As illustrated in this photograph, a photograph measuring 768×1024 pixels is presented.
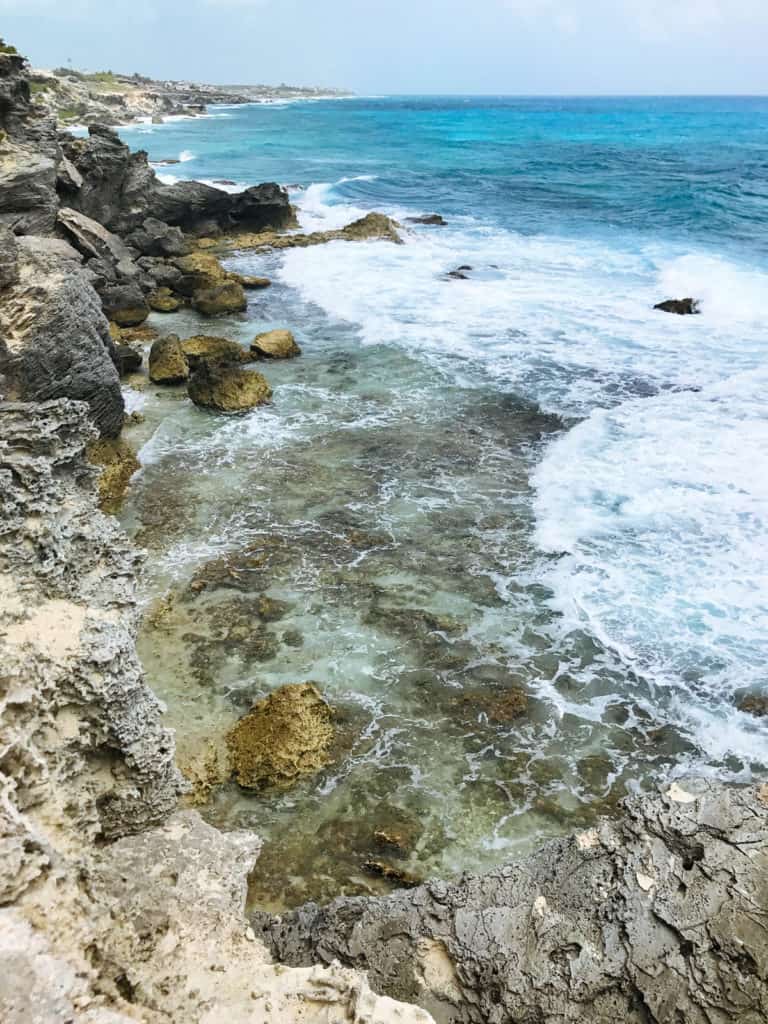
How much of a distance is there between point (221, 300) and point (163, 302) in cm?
163

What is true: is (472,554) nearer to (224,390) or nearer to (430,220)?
(224,390)

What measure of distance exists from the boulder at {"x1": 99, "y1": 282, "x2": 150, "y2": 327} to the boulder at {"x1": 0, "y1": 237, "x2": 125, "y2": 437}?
5.98 m

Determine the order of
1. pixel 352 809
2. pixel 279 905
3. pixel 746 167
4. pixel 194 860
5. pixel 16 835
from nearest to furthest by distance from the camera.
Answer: pixel 16 835
pixel 194 860
pixel 279 905
pixel 352 809
pixel 746 167

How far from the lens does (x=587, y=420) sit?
1310cm

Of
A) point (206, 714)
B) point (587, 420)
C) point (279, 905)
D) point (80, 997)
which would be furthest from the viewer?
point (587, 420)

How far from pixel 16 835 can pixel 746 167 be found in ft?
185

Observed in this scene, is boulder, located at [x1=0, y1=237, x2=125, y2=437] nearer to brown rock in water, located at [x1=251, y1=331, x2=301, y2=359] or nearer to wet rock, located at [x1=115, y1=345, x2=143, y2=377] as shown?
wet rock, located at [x1=115, y1=345, x2=143, y2=377]

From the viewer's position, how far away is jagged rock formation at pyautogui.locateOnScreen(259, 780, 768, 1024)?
11.6 feet

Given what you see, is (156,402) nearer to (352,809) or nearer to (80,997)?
(352,809)

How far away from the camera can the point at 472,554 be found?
9375 millimetres

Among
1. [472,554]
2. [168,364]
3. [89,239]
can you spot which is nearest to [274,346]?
[168,364]

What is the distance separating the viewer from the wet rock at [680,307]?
1927 cm

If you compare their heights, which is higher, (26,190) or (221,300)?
(26,190)

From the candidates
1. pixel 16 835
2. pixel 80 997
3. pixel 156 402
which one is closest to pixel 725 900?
pixel 80 997
